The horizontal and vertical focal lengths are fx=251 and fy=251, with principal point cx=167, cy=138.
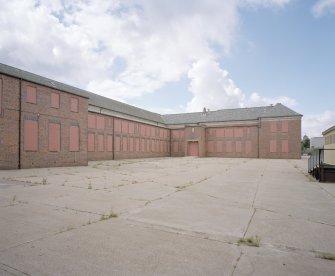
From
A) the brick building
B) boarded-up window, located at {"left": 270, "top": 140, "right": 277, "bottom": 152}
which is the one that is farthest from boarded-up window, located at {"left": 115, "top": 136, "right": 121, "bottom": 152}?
boarded-up window, located at {"left": 270, "top": 140, "right": 277, "bottom": 152}

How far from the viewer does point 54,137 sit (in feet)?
63.7

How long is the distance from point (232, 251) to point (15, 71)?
2703cm

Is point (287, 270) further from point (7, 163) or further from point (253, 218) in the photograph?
point (7, 163)

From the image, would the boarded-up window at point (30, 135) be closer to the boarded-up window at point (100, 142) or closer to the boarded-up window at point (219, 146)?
the boarded-up window at point (100, 142)

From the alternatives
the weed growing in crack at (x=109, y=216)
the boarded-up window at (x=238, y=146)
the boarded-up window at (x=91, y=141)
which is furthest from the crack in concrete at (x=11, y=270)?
the boarded-up window at (x=238, y=146)

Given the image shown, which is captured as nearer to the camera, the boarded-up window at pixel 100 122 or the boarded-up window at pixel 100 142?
the boarded-up window at pixel 100 142

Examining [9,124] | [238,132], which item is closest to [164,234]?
[9,124]

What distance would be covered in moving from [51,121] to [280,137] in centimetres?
3418

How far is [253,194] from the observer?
8.26 m

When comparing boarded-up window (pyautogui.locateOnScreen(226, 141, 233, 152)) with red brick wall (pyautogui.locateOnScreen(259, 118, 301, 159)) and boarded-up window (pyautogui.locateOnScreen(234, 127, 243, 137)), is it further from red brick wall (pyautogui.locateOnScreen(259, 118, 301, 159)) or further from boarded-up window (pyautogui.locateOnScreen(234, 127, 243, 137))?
red brick wall (pyautogui.locateOnScreen(259, 118, 301, 159))

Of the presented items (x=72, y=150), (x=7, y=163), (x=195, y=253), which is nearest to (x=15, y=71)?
(x=72, y=150)

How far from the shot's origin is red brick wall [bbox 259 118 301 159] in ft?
128

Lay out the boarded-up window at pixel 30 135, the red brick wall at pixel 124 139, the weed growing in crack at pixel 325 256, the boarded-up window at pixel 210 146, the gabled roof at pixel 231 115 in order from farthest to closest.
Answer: the boarded-up window at pixel 210 146 < the gabled roof at pixel 231 115 < the red brick wall at pixel 124 139 < the boarded-up window at pixel 30 135 < the weed growing in crack at pixel 325 256

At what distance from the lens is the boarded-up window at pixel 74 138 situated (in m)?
20.9
